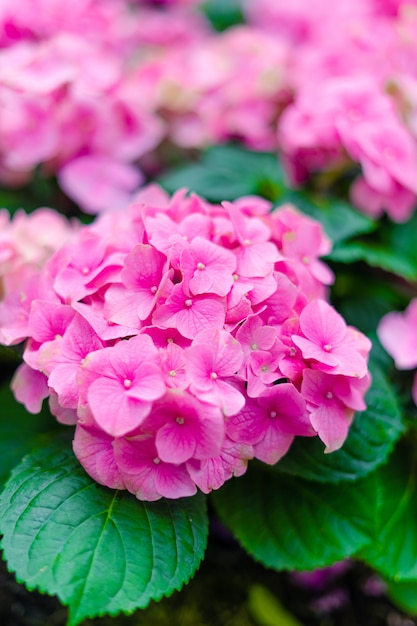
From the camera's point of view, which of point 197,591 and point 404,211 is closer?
point 197,591

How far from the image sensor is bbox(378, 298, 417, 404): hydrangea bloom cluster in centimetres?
96

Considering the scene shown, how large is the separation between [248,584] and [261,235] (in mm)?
542

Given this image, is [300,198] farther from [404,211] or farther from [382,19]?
[382,19]

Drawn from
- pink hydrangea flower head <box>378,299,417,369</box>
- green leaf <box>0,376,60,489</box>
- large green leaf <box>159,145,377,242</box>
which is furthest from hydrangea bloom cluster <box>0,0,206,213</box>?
pink hydrangea flower head <box>378,299,417,369</box>

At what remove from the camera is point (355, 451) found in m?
0.82

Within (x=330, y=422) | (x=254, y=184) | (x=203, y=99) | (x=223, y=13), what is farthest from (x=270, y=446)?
(x=223, y=13)

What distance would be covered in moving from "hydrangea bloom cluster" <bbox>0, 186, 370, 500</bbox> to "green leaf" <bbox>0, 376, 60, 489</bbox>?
14 cm

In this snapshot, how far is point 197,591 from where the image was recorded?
3.29 ft

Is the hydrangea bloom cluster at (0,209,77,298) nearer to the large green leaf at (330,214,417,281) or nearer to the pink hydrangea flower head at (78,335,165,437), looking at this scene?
the pink hydrangea flower head at (78,335,165,437)

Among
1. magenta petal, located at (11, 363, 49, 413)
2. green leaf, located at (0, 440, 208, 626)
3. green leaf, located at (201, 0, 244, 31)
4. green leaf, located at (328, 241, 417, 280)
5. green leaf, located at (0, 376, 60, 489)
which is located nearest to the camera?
green leaf, located at (0, 440, 208, 626)

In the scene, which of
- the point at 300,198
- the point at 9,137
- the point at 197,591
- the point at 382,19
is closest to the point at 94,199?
the point at 9,137

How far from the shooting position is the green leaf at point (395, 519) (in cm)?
88

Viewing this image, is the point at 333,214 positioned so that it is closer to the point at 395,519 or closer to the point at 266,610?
the point at 395,519

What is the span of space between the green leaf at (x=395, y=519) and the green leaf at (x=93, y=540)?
26 centimetres
